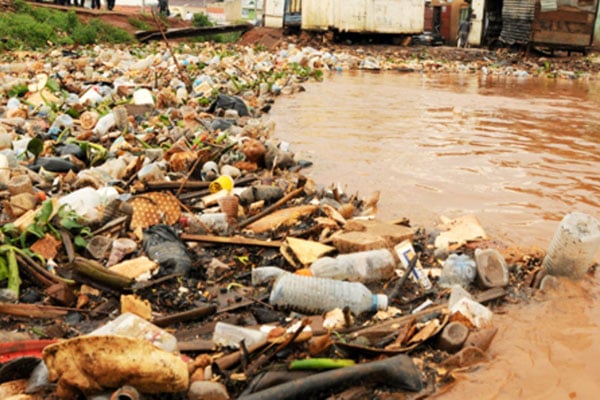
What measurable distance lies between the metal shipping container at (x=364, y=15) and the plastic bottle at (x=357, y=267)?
15838mm

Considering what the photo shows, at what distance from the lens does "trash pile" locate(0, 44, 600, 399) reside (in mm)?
1920

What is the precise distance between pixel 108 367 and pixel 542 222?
9.27 feet

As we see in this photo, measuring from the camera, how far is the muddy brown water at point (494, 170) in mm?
2164

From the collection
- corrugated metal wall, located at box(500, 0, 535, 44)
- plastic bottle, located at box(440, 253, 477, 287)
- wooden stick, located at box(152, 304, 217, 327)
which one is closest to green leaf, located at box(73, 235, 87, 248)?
wooden stick, located at box(152, 304, 217, 327)

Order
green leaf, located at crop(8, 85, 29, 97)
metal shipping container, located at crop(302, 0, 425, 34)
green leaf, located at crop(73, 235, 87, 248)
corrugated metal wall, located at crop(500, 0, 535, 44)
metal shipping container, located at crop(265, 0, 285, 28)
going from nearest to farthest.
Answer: green leaf, located at crop(73, 235, 87, 248), green leaf, located at crop(8, 85, 29, 97), corrugated metal wall, located at crop(500, 0, 535, 44), metal shipping container, located at crop(302, 0, 425, 34), metal shipping container, located at crop(265, 0, 285, 28)

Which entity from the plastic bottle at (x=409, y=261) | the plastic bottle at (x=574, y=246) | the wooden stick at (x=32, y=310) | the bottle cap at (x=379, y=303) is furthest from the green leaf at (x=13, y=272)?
the plastic bottle at (x=574, y=246)

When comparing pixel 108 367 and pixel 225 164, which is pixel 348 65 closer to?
pixel 225 164

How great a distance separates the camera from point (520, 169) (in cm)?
486

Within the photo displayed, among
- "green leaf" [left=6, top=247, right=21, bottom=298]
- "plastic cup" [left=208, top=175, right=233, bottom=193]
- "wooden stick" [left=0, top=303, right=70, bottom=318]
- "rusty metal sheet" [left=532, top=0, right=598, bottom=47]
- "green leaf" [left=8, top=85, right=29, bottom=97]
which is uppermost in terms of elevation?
"rusty metal sheet" [left=532, top=0, right=598, bottom=47]

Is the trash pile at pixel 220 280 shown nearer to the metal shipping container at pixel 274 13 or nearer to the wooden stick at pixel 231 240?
the wooden stick at pixel 231 240

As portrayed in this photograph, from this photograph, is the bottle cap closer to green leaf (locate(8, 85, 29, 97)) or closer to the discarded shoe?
the discarded shoe

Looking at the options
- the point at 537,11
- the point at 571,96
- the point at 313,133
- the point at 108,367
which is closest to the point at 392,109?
the point at 313,133

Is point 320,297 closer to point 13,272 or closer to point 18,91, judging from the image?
point 13,272

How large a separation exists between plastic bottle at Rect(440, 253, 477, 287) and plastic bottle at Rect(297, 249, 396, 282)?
25 centimetres
